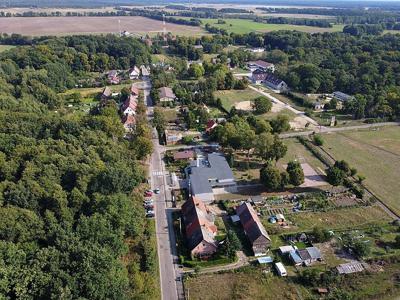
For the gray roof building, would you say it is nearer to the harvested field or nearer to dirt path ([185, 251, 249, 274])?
dirt path ([185, 251, 249, 274])

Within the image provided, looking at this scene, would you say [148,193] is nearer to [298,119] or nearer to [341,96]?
[298,119]

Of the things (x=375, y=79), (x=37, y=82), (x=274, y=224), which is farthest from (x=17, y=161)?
(x=375, y=79)

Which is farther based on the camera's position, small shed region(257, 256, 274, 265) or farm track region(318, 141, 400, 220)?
farm track region(318, 141, 400, 220)

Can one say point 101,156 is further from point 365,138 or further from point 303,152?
point 365,138

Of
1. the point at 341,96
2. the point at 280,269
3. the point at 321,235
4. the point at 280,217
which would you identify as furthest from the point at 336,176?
the point at 341,96

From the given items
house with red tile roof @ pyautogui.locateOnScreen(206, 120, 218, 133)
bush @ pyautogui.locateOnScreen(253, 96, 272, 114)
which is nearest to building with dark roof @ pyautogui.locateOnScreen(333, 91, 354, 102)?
bush @ pyautogui.locateOnScreen(253, 96, 272, 114)

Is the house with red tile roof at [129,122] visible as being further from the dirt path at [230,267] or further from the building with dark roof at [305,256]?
the building with dark roof at [305,256]
